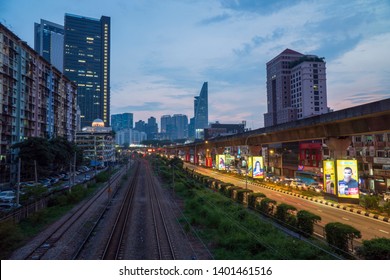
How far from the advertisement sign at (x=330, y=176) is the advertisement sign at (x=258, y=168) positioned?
1324 cm

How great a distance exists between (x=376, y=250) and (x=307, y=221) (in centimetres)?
632

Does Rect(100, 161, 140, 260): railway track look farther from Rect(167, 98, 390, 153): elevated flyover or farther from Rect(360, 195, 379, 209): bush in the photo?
Rect(360, 195, 379, 209): bush

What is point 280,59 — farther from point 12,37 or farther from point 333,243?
point 333,243

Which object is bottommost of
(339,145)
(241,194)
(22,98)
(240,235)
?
(240,235)

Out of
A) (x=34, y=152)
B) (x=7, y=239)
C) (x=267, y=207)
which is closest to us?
→ (x=7, y=239)

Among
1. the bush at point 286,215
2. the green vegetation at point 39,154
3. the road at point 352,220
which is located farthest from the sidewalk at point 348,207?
the green vegetation at point 39,154

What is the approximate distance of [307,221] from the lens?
18.7 metres

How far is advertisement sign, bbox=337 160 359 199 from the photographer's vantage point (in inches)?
1153

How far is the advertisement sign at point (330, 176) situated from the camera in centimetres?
3048

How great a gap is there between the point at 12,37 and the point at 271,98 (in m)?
112

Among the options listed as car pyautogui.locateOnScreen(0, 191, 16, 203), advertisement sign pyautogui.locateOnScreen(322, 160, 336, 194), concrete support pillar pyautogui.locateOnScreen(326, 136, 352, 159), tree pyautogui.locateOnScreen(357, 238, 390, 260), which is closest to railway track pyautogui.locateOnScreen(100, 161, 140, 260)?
tree pyautogui.locateOnScreen(357, 238, 390, 260)

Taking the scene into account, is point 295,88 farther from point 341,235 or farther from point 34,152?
point 341,235

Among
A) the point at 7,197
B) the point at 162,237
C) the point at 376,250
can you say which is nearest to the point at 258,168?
the point at 162,237

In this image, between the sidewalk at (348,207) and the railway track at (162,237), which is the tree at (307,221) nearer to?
the railway track at (162,237)
